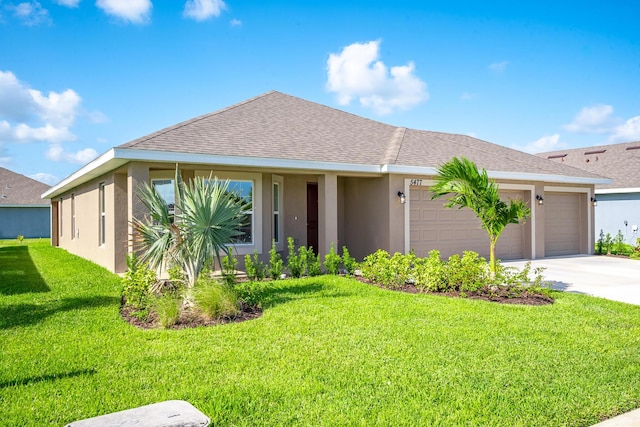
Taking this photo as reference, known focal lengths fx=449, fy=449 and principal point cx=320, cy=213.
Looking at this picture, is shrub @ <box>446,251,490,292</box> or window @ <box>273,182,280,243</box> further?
window @ <box>273,182,280,243</box>

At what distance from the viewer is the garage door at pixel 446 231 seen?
1301 cm

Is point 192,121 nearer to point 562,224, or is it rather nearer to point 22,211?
point 562,224

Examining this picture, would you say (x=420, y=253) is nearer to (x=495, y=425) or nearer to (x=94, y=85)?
(x=495, y=425)

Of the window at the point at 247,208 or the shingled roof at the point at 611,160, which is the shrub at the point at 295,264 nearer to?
the window at the point at 247,208

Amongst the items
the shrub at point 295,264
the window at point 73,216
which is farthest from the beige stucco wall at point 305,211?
the window at point 73,216

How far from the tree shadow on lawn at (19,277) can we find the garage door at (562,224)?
15255mm

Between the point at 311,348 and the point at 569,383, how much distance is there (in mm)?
2643

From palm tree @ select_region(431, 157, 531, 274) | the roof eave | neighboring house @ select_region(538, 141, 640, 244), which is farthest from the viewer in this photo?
neighboring house @ select_region(538, 141, 640, 244)

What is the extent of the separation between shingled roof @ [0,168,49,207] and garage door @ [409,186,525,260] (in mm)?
27683

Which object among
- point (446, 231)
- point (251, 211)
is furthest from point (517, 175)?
point (251, 211)

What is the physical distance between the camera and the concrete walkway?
9133 mm

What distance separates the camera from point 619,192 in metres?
19.9

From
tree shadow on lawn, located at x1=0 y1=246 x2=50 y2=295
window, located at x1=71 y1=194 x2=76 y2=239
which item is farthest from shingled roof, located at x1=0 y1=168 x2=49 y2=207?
tree shadow on lawn, located at x1=0 y1=246 x2=50 y2=295

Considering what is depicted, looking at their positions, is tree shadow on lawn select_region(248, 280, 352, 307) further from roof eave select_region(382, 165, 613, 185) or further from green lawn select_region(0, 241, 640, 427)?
roof eave select_region(382, 165, 613, 185)
